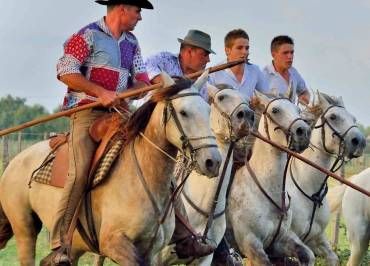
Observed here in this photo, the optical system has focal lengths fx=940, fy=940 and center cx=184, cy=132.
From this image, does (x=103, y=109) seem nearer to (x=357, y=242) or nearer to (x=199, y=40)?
(x=199, y=40)

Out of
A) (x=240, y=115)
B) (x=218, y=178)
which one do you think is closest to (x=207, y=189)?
(x=218, y=178)

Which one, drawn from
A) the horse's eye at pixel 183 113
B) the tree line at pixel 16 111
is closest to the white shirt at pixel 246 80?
the horse's eye at pixel 183 113

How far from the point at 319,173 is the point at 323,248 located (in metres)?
0.86

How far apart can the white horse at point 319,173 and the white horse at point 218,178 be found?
1591 mm

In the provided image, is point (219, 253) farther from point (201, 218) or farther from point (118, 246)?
point (118, 246)

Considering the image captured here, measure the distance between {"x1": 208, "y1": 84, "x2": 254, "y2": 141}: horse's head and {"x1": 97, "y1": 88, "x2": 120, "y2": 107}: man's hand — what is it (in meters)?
1.65

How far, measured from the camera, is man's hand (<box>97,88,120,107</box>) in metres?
7.49

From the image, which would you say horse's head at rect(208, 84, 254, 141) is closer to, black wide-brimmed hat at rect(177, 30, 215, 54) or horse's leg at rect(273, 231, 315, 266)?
black wide-brimmed hat at rect(177, 30, 215, 54)

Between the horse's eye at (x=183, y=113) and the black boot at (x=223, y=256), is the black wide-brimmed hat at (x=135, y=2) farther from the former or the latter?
the black boot at (x=223, y=256)

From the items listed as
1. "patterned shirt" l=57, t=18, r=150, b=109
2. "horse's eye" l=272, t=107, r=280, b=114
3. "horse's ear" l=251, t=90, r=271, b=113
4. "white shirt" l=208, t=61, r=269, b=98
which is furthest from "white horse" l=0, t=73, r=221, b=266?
→ "white shirt" l=208, t=61, r=269, b=98

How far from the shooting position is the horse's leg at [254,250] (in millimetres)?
9438

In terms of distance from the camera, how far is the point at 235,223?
973 cm

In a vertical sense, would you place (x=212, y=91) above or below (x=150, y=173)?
above

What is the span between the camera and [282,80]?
37.2 feet
